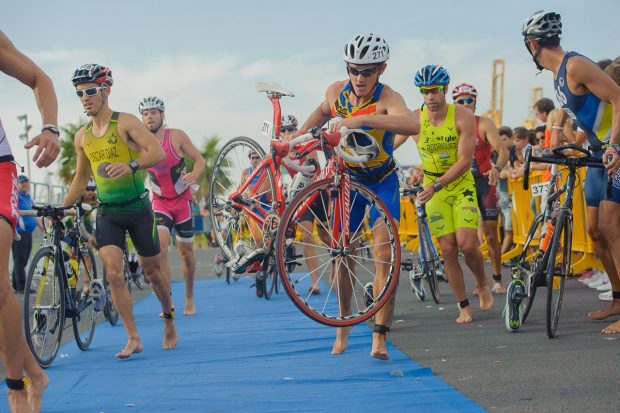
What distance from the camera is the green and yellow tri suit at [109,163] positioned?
8305 millimetres

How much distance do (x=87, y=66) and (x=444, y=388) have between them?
4313 mm

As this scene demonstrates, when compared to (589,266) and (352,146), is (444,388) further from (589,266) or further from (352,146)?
(589,266)

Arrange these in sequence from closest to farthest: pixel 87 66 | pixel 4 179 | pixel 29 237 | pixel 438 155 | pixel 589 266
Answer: pixel 4 179
pixel 87 66
pixel 438 155
pixel 589 266
pixel 29 237

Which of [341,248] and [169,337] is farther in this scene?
[169,337]

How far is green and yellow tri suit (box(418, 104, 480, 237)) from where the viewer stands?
9219 mm

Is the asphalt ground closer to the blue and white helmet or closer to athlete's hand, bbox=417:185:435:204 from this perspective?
athlete's hand, bbox=417:185:435:204

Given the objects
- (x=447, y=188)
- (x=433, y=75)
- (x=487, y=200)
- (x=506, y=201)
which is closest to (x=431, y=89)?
(x=433, y=75)

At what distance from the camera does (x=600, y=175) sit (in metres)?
7.64

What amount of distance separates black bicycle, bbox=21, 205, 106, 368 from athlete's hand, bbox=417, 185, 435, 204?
3.13m

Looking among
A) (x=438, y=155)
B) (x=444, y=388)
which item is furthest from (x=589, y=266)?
(x=444, y=388)

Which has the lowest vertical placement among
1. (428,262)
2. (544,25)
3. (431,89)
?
(428,262)

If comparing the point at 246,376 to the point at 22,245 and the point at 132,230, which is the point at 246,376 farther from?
the point at 22,245

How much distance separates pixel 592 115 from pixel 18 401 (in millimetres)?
4742

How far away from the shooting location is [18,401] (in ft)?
16.5
